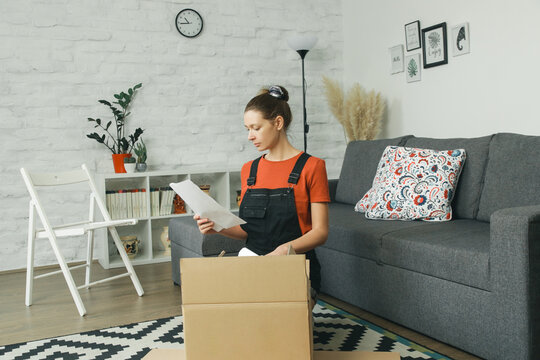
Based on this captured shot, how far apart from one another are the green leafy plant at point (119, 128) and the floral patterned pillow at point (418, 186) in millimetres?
2000

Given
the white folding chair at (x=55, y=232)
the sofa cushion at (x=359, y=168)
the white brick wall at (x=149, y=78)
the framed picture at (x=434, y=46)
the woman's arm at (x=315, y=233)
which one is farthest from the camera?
the white brick wall at (x=149, y=78)

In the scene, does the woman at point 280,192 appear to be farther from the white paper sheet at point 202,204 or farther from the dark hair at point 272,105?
the white paper sheet at point 202,204

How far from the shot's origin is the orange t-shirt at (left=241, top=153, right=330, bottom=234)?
2018mm

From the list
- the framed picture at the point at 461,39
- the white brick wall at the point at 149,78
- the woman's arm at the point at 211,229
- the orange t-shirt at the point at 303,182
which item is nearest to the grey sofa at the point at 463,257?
the orange t-shirt at the point at 303,182

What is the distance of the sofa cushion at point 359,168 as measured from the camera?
344 cm

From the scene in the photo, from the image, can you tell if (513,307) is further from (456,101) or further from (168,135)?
(168,135)

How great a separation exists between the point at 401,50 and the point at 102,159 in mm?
2399

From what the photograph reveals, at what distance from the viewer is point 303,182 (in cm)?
202

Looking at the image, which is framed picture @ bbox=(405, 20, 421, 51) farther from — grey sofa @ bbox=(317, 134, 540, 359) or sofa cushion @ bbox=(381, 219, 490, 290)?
sofa cushion @ bbox=(381, 219, 490, 290)

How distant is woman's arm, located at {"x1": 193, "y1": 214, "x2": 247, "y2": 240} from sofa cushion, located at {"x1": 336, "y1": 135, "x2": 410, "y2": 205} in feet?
4.82

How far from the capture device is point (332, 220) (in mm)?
2965

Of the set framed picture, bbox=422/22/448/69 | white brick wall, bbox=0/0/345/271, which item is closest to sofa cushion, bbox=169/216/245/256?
white brick wall, bbox=0/0/345/271

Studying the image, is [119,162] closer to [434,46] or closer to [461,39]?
[434,46]

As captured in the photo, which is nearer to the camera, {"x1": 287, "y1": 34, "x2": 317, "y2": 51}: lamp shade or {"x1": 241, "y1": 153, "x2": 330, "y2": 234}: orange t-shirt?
Result: {"x1": 241, "y1": 153, "x2": 330, "y2": 234}: orange t-shirt
